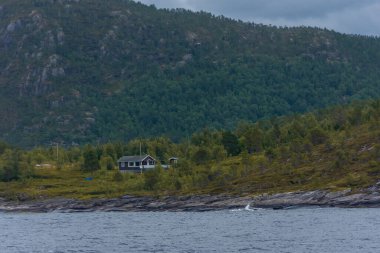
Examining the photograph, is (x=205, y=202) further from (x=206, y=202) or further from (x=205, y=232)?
(x=205, y=232)

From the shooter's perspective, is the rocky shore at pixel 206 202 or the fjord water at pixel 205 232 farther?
the rocky shore at pixel 206 202

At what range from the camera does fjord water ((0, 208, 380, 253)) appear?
101688 millimetres

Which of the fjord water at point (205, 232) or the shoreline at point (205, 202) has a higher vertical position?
the shoreline at point (205, 202)

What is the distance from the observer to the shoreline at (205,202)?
529ft

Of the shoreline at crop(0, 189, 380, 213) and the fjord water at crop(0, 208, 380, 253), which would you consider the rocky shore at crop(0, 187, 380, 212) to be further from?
the fjord water at crop(0, 208, 380, 253)

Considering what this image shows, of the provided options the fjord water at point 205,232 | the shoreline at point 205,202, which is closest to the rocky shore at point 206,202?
the shoreline at point 205,202

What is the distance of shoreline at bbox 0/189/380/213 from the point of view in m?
161

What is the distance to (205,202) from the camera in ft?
578

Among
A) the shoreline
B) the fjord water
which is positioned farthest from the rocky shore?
the fjord water

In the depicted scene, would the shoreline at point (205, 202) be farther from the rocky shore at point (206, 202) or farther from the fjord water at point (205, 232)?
the fjord water at point (205, 232)

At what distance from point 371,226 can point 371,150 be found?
3246 inches

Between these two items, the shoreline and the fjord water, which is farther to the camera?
the shoreline

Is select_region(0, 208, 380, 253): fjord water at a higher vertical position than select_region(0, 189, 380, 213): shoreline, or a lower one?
lower

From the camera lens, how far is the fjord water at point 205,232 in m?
102
